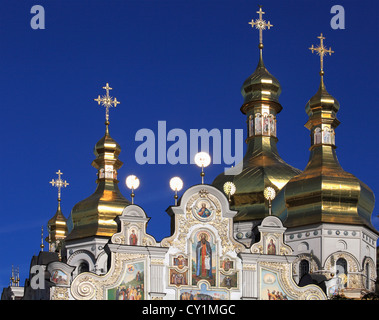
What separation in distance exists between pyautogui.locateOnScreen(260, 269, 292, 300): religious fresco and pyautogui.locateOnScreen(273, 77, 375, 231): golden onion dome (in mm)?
6325

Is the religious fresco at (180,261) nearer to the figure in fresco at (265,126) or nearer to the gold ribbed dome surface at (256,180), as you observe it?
the gold ribbed dome surface at (256,180)

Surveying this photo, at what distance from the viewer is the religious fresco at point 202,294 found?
44844mm

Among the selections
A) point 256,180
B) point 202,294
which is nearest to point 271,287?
point 202,294

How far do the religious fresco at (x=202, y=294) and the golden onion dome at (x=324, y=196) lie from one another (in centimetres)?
849

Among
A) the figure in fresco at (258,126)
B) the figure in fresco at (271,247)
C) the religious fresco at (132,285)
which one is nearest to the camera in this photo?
the religious fresco at (132,285)

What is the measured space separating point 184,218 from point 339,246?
31.5 feet

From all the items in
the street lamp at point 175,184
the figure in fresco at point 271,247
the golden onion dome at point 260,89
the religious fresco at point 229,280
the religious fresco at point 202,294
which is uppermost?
the golden onion dome at point 260,89

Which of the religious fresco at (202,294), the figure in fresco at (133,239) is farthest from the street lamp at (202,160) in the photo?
the religious fresco at (202,294)

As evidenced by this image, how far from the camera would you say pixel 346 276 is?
2010 inches

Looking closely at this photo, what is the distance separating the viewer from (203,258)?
45.5 metres

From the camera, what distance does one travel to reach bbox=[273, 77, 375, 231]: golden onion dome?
51875 millimetres
